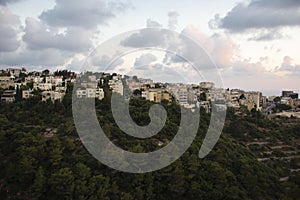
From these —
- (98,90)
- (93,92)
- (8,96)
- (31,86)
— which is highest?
(31,86)

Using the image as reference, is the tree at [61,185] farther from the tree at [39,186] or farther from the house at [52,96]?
the house at [52,96]

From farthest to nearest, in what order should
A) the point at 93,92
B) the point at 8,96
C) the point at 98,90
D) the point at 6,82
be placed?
the point at 6,82 → the point at 8,96 → the point at 98,90 → the point at 93,92

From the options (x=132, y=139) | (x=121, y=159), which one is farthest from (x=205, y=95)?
(x=121, y=159)

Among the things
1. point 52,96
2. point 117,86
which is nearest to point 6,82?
point 52,96

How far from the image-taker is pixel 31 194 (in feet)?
25.9

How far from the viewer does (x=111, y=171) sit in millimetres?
8430

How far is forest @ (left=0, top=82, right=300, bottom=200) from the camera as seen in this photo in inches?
307

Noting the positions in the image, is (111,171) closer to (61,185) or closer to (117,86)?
(61,185)

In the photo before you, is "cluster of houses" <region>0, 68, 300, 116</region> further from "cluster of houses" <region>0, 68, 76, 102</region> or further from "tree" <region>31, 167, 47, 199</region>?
"tree" <region>31, 167, 47, 199</region>

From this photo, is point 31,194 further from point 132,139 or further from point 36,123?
point 36,123

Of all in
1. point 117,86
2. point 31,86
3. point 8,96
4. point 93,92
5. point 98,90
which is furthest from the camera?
point 117,86

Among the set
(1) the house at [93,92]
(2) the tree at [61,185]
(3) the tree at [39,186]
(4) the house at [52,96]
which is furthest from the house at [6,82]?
(2) the tree at [61,185]

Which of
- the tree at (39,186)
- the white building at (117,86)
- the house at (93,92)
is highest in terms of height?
the white building at (117,86)

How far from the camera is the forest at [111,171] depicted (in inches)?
307
